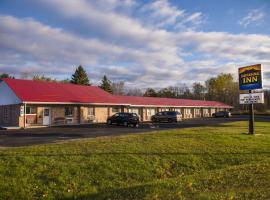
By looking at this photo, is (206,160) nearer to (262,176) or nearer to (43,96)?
(262,176)

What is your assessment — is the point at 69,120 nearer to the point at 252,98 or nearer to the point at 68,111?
the point at 68,111

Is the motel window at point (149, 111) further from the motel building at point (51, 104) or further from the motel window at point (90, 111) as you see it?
the motel window at point (90, 111)

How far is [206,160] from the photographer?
1373 cm

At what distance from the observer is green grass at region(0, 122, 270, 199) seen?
809cm

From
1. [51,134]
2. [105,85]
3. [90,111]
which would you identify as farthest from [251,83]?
[105,85]

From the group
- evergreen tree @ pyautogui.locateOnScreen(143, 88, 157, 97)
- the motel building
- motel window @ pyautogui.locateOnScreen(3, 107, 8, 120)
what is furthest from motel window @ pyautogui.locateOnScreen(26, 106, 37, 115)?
evergreen tree @ pyautogui.locateOnScreen(143, 88, 157, 97)

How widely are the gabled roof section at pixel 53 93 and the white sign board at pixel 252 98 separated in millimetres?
18827

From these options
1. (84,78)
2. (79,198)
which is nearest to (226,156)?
(79,198)

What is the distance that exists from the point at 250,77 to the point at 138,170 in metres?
14.9

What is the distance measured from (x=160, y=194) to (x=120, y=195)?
3.29 feet

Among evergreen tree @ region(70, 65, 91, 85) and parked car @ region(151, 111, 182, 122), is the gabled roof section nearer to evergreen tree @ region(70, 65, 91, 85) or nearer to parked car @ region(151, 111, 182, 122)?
parked car @ region(151, 111, 182, 122)

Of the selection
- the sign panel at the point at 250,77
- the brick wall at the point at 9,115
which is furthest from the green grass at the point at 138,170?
the brick wall at the point at 9,115

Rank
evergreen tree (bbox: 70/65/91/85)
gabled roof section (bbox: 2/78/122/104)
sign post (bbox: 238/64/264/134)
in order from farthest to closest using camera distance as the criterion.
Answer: evergreen tree (bbox: 70/65/91/85) < gabled roof section (bbox: 2/78/122/104) < sign post (bbox: 238/64/264/134)

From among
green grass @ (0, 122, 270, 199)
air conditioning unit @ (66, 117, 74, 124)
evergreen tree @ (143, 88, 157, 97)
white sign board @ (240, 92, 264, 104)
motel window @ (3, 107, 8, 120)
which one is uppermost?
evergreen tree @ (143, 88, 157, 97)
